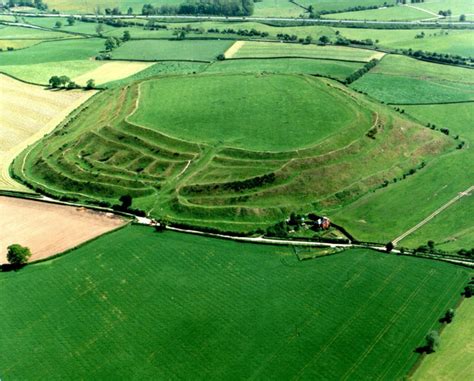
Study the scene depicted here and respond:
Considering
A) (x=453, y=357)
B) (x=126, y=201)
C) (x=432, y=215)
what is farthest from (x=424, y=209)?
(x=126, y=201)

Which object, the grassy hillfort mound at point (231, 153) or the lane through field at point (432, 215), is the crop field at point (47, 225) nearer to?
the grassy hillfort mound at point (231, 153)

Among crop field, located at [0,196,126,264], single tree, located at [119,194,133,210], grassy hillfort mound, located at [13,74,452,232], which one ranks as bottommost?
crop field, located at [0,196,126,264]

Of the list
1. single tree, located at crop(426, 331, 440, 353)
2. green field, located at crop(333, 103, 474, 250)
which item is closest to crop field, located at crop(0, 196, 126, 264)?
green field, located at crop(333, 103, 474, 250)

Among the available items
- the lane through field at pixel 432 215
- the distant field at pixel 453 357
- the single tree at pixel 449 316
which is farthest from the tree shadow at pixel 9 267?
the single tree at pixel 449 316

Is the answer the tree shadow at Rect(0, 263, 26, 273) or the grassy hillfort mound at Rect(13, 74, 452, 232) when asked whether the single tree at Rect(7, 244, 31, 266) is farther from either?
the grassy hillfort mound at Rect(13, 74, 452, 232)

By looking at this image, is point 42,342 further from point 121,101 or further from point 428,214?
point 121,101

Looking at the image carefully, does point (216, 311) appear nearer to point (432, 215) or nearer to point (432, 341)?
point (432, 341)

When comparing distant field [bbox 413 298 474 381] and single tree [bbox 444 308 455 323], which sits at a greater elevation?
single tree [bbox 444 308 455 323]

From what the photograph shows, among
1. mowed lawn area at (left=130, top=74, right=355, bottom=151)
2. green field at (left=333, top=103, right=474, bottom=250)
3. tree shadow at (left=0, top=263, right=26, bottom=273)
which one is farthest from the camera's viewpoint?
mowed lawn area at (left=130, top=74, right=355, bottom=151)
